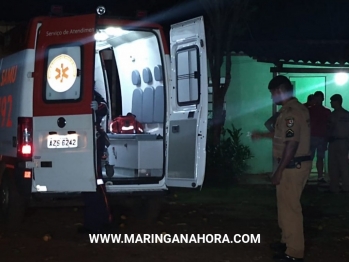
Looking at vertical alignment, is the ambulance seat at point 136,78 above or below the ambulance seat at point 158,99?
above

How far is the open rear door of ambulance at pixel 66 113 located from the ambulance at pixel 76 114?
0.5 inches

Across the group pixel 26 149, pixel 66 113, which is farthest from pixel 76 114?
pixel 26 149

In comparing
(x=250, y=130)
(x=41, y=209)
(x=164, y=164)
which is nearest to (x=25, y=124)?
(x=164, y=164)

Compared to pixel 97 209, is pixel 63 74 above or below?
above

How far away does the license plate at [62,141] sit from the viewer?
8.70 meters

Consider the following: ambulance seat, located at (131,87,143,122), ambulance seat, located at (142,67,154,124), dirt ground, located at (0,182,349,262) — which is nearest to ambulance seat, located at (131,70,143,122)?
ambulance seat, located at (131,87,143,122)

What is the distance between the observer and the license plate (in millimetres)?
8703

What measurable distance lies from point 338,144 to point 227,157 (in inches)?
86.4

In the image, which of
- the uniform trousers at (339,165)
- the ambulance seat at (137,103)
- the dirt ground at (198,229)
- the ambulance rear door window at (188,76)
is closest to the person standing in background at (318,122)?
the uniform trousers at (339,165)

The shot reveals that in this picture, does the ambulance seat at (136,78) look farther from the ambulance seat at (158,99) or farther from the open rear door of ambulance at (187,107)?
the open rear door of ambulance at (187,107)

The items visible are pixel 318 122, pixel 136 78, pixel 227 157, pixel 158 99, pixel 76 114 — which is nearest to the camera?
pixel 76 114

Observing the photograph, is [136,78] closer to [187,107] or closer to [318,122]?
[187,107]

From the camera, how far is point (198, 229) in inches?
375

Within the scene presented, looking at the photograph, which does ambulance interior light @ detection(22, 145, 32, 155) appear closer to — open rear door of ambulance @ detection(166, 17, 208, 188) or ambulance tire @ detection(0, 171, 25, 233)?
ambulance tire @ detection(0, 171, 25, 233)
